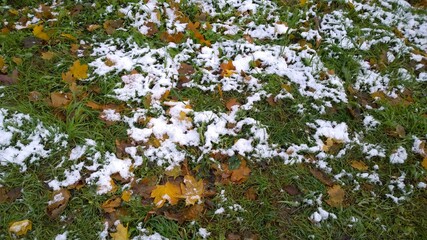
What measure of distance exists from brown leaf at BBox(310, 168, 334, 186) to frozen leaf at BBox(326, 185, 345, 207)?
0.18ft

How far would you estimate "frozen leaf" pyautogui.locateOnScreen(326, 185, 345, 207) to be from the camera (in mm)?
2305

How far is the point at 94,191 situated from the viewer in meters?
2.27

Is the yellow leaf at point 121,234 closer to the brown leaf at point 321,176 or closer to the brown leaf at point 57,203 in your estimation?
the brown leaf at point 57,203

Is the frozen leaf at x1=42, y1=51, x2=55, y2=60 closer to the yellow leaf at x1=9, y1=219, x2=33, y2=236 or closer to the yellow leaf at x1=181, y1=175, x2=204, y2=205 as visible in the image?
the yellow leaf at x1=9, y1=219, x2=33, y2=236

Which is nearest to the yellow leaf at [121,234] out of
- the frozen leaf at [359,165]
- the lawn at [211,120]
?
the lawn at [211,120]

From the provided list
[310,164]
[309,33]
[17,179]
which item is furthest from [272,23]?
[17,179]

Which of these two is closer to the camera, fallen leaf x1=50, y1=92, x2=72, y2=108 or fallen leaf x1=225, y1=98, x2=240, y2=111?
fallen leaf x1=50, y1=92, x2=72, y2=108

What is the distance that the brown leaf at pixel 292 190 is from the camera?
2377 mm

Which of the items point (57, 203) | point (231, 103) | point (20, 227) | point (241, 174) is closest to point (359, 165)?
point (241, 174)

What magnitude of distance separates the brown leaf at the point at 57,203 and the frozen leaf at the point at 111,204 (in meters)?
0.25

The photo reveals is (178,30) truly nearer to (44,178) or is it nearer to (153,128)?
(153,128)

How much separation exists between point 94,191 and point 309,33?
7.94ft

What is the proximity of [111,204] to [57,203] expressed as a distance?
34cm

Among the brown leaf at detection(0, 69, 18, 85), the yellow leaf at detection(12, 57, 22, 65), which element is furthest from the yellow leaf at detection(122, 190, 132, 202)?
the yellow leaf at detection(12, 57, 22, 65)
